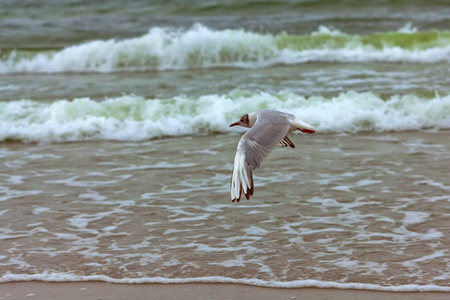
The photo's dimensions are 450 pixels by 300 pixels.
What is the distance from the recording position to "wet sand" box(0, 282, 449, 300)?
12.4ft

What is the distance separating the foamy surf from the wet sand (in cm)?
861

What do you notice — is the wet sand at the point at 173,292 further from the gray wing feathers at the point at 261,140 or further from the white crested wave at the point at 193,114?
the white crested wave at the point at 193,114

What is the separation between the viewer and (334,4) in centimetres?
1770

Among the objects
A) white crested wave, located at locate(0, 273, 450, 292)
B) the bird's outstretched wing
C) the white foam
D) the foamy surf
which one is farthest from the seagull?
the foamy surf

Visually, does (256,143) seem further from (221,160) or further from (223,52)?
(223,52)

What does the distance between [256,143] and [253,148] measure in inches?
2.7

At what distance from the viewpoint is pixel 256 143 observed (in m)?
4.20

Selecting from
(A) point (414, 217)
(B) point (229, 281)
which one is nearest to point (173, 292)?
(B) point (229, 281)

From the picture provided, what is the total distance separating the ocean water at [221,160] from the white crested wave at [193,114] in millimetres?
24

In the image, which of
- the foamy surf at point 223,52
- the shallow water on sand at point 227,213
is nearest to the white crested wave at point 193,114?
the shallow water on sand at point 227,213

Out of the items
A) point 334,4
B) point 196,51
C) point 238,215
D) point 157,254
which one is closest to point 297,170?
point 238,215

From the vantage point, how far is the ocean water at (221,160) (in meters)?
4.26

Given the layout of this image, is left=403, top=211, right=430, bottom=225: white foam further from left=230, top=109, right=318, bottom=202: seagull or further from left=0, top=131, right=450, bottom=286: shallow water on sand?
left=230, top=109, right=318, bottom=202: seagull

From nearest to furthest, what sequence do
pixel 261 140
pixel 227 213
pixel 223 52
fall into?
1. pixel 261 140
2. pixel 227 213
3. pixel 223 52
